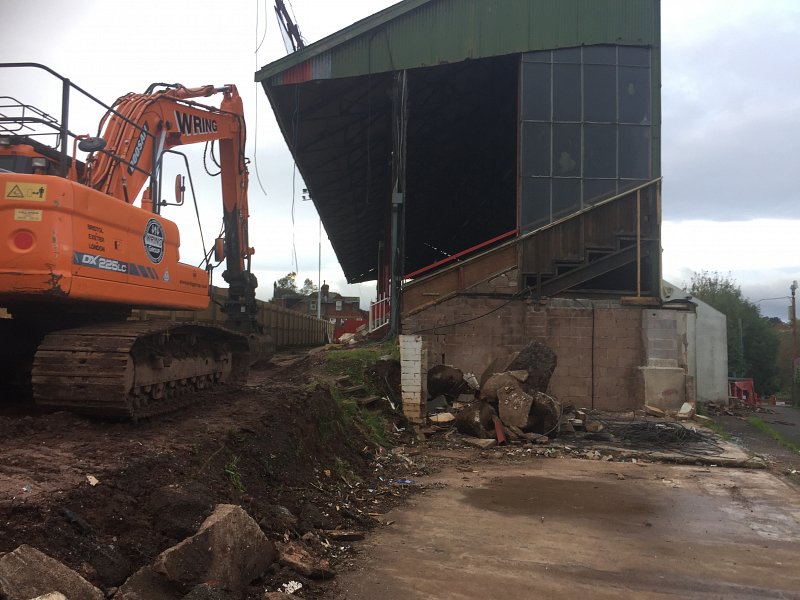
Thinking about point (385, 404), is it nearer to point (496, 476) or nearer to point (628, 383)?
point (496, 476)

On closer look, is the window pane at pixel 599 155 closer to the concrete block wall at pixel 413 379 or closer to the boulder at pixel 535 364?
the boulder at pixel 535 364

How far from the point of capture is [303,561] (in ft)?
14.2

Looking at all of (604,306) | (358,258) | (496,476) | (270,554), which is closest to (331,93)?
(604,306)

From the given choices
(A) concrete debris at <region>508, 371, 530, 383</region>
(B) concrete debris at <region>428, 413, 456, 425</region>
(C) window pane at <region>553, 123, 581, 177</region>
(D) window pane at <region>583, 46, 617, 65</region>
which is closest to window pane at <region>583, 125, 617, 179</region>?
(C) window pane at <region>553, 123, 581, 177</region>

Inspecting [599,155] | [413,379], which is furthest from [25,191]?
[599,155]

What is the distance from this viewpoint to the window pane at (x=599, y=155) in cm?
1623

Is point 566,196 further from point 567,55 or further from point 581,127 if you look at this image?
point 567,55

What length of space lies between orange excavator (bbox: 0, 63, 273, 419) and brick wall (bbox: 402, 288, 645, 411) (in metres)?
7.49

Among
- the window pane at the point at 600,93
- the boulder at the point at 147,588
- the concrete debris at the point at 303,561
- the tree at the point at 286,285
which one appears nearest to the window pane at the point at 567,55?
the window pane at the point at 600,93

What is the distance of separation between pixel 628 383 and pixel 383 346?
602 centimetres

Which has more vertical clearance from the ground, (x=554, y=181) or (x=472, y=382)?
(x=554, y=181)

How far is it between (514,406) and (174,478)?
751 centimetres

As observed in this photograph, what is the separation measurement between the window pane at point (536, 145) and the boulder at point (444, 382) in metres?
6.45

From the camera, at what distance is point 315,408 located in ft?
27.3
